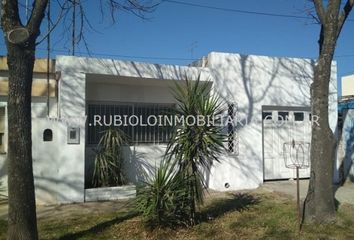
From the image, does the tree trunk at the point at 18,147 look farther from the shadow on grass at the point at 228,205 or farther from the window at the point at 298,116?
the window at the point at 298,116

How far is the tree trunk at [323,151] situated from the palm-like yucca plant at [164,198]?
2.40 m

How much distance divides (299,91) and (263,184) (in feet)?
9.69

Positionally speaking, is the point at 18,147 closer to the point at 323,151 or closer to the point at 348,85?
the point at 323,151

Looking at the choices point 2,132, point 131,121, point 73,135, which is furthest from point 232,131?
point 2,132

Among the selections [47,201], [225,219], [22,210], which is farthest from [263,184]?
[22,210]

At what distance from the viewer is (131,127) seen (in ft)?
35.4

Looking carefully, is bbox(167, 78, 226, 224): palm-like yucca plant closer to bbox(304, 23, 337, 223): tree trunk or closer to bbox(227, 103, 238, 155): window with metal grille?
bbox(304, 23, 337, 223): tree trunk

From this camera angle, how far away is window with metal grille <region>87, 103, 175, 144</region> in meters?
10.4

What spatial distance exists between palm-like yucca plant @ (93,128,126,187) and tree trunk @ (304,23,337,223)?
466 centimetres

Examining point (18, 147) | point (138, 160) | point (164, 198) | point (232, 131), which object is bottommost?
point (164, 198)

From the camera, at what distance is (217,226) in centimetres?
697

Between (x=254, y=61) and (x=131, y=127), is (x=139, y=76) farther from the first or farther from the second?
(x=254, y=61)

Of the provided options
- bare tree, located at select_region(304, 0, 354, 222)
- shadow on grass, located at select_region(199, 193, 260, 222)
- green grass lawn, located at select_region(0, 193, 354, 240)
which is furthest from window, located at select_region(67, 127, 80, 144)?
bare tree, located at select_region(304, 0, 354, 222)

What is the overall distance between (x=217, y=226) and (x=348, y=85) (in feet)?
103
